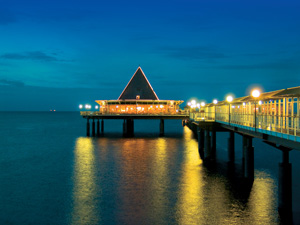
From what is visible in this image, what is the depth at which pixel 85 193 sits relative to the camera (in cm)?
2462

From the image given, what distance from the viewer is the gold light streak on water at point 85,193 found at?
19.8 meters

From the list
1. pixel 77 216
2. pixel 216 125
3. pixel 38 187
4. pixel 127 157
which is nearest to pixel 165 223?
pixel 77 216

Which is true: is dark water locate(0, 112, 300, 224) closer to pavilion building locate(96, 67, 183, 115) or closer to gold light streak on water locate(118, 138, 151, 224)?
gold light streak on water locate(118, 138, 151, 224)

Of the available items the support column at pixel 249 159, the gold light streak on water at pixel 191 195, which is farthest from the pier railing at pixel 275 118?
the gold light streak on water at pixel 191 195

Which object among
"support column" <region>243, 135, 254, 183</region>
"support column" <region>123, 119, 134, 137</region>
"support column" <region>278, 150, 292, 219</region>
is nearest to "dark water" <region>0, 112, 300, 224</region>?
"support column" <region>278, 150, 292, 219</region>

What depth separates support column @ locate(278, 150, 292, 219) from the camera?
60.7 feet

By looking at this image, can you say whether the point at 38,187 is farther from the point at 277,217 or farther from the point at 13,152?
the point at 13,152

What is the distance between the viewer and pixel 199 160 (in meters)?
38.6

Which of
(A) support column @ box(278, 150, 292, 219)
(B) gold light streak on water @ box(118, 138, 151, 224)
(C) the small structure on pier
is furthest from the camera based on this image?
(C) the small structure on pier

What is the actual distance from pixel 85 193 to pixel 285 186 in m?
A: 14.5

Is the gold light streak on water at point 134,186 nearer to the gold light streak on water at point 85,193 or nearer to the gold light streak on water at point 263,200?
the gold light streak on water at point 85,193

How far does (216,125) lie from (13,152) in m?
31.2

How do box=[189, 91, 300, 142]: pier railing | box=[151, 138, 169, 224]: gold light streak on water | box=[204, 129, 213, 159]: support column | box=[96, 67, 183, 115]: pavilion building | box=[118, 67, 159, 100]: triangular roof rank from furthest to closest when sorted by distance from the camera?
box=[118, 67, 159, 100]: triangular roof, box=[96, 67, 183, 115]: pavilion building, box=[204, 129, 213, 159]: support column, box=[151, 138, 169, 224]: gold light streak on water, box=[189, 91, 300, 142]: pier railing

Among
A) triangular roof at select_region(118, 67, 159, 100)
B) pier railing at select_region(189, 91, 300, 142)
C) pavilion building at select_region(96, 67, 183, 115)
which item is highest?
triangular roof at select_region(118, 67, 159, 100)
